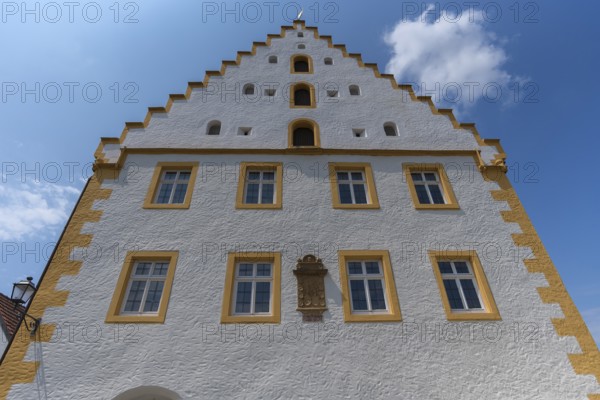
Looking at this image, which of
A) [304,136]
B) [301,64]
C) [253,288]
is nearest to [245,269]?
[253,288]

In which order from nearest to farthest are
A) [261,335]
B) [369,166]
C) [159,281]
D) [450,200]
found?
[261,335] < [159,281] < [450,200] < [369,166]

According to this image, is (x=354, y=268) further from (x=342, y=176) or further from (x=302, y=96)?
(x=302, y=96)

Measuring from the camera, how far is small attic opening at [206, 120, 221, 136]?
11586 mm

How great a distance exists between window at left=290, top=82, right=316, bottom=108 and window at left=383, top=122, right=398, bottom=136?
262cm

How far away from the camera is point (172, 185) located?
33.9ft

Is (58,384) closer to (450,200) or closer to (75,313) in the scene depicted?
(75,313)

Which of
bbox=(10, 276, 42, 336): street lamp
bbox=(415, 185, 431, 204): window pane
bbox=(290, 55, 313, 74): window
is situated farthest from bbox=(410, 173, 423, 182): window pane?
bbox=(10, 276, 42, 336): street lamp

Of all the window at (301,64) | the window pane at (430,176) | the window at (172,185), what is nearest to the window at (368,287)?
the window pane at (430,176)

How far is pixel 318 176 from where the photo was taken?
10.4 m

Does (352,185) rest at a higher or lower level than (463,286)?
higher

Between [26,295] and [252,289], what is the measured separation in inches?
195

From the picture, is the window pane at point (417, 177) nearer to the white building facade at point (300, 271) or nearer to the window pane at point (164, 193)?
the white building facade at point (300, 271)

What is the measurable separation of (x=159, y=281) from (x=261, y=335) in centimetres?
287

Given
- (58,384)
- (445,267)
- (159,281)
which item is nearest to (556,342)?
(445,267)
